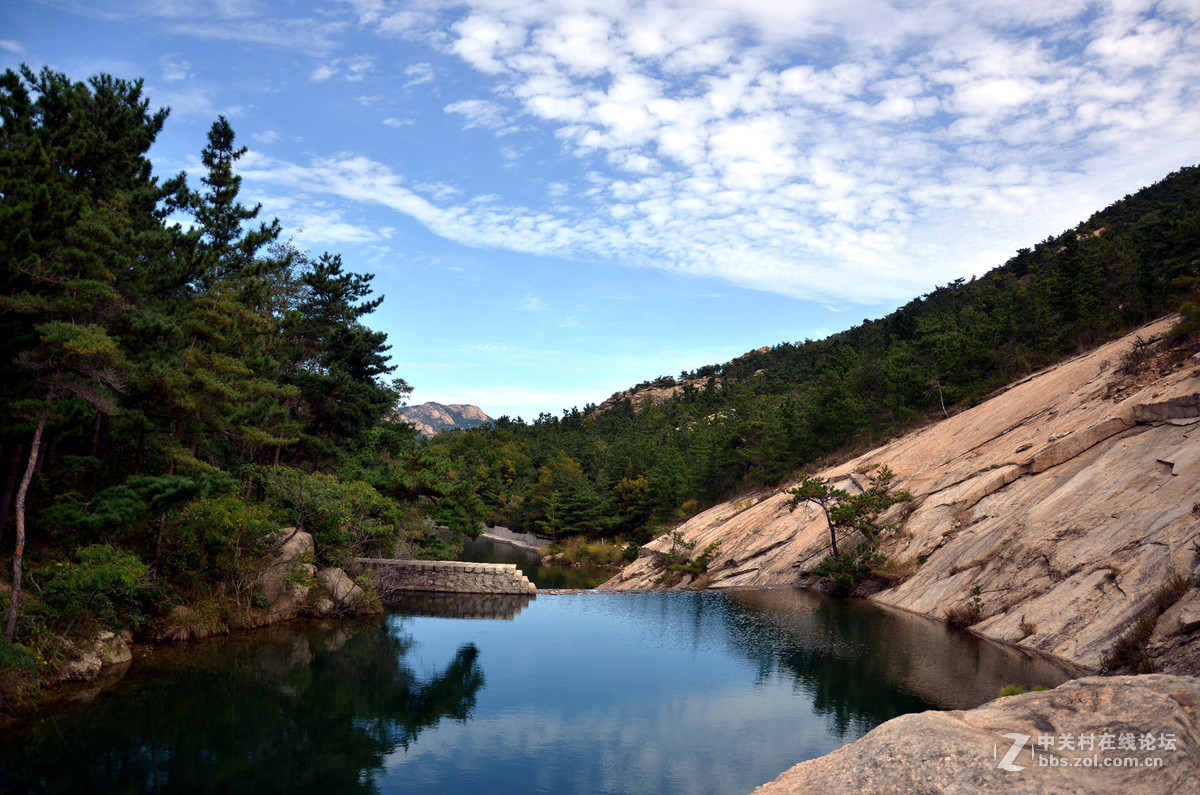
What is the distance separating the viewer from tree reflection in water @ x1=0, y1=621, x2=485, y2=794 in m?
13.1

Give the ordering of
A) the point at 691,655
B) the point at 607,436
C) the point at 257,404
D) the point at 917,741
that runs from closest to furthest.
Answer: the point at 917,741 < the point at 691,655 < the point at 257,404 < the point at 607,436

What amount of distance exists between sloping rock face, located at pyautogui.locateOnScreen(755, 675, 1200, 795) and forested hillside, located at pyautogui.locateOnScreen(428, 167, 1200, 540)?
22750 millimetres

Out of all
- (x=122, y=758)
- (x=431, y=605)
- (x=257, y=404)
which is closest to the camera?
(x=122, y=758)

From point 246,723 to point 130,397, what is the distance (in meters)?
10.2

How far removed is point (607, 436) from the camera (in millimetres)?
116062

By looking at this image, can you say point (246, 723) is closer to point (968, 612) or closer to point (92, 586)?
point (92, 586)

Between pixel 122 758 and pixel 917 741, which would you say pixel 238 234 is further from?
pixel 917 741

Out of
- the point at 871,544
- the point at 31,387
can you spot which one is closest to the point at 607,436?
the point at 871,544

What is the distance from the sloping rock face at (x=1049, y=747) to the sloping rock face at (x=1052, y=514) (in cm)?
574

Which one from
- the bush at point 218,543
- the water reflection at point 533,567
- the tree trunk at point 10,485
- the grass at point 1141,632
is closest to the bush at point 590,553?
the water reflection at point 533,567

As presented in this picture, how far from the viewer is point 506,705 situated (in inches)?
697

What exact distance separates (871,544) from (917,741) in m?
23.0

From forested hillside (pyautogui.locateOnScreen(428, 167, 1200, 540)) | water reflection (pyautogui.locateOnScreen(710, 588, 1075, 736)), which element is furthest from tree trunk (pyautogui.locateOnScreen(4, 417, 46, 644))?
forested hillside (pyautogui.locateOnScreen(428, 167, 1200, 540))

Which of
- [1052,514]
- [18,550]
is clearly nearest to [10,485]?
[18,550]
